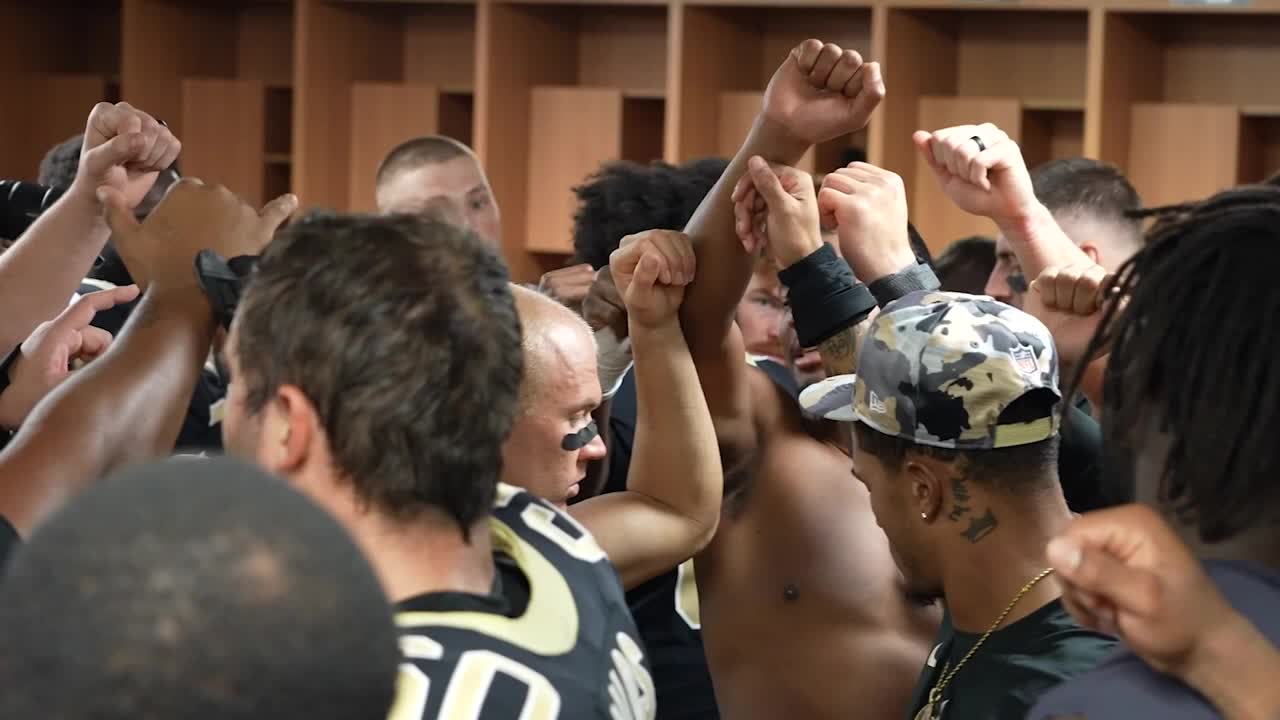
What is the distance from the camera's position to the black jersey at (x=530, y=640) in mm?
1044

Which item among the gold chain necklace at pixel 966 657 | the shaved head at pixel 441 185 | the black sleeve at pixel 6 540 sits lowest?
the gold chain necklace at pixel 966 657

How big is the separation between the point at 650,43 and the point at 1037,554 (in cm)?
465

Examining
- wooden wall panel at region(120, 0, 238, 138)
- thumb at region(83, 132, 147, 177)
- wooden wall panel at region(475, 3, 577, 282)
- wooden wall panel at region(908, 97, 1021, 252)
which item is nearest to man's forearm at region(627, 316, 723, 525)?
thumb at region(83, 132, 147, 177)

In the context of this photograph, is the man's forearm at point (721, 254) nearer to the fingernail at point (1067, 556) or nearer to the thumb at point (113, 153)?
the thumb at point (113, 153)

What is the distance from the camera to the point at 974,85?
560cm

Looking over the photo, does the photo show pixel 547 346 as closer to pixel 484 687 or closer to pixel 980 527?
pixel 980 527

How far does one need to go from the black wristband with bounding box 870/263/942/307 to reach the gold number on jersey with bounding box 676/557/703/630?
0.45 metres

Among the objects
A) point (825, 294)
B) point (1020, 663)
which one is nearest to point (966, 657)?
point (1020, 663)

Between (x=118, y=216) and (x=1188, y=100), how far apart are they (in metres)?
4.40

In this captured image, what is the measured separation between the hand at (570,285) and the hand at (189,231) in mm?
877

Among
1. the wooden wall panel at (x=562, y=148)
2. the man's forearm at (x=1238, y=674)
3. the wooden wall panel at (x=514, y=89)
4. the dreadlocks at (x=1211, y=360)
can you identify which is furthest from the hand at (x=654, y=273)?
the wooden wall panel at (x=514, y=89)

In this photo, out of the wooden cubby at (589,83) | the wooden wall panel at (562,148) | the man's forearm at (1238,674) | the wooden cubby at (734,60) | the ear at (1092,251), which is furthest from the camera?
the wooden wall panel at (562,148)

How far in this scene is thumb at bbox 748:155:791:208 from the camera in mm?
1876

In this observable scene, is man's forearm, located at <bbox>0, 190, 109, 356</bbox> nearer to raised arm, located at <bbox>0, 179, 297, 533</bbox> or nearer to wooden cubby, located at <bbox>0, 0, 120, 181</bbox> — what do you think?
raised arm, located at <bbox>0, 179, 297, 533</bbox>
